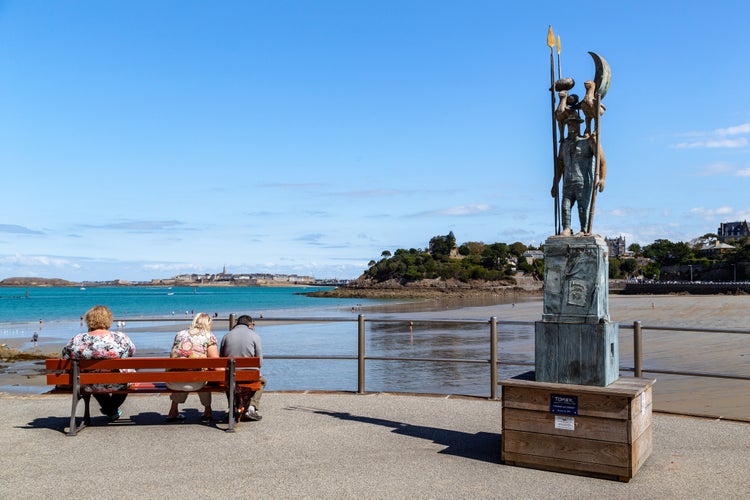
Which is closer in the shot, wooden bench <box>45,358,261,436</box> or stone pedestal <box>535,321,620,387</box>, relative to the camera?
stone pedestal <box>535,321,620,387</box>

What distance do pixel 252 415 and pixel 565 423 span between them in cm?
353

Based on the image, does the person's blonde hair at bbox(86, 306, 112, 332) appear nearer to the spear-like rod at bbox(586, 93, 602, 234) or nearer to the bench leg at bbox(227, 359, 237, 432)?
the bench leg at bbox(227, 359, 237, 432)

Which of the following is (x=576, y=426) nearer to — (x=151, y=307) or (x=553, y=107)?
(x=553, y=107)

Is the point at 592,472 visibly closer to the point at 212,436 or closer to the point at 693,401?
the point at 212,436

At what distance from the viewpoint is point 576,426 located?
18.4 ft

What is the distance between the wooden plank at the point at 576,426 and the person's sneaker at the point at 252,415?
2.98m

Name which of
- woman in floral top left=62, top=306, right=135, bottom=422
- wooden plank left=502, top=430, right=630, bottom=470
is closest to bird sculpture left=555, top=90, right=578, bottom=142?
wooden plank left=502, top=430, right=630, bottom=470

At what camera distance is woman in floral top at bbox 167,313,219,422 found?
751 centimetres

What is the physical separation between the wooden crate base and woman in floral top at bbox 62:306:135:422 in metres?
4.04

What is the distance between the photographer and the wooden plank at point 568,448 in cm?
545

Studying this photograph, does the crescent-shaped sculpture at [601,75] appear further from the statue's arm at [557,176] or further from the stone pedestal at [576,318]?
the stone pedestal at [576,318]

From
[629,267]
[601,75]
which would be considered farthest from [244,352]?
[629,267]

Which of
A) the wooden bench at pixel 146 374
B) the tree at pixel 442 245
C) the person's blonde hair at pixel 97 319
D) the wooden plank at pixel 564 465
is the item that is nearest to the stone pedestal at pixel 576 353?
the wooden plank at pixel 564 465

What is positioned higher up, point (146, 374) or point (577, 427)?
point (146, 374)
